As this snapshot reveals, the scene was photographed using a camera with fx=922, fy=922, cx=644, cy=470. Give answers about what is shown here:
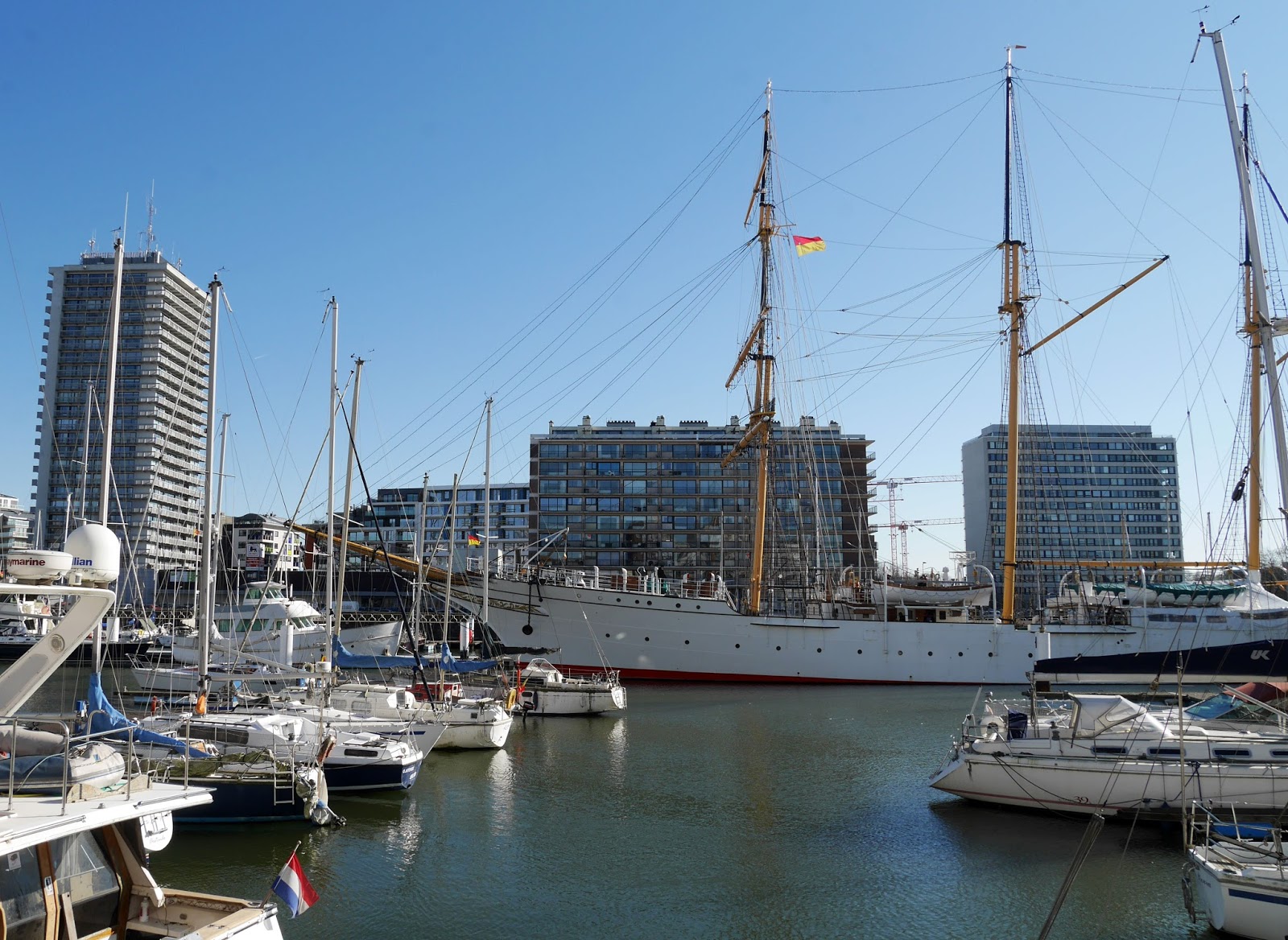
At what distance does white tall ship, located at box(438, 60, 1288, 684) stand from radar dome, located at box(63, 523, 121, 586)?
37.8 meters

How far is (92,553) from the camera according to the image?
8625 millimetres

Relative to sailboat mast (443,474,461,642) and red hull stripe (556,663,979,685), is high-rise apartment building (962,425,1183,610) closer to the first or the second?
red hull stripe (556,663,979,685)

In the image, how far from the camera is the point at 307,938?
Result: 12.2 meters

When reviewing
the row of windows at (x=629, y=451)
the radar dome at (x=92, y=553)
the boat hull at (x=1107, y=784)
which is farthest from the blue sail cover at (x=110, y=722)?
the row of windows at (x=629, y=451)

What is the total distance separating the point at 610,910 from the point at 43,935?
330 inches

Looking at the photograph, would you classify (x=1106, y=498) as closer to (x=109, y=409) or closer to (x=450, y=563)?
(x=450, y=563)

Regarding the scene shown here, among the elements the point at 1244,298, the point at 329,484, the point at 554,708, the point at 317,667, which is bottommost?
the point at 554,708

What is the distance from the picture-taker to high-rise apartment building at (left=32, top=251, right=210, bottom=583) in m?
117

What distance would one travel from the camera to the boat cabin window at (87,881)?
7.05m

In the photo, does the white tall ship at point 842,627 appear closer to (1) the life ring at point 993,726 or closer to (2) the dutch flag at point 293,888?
(1) the life ring at point 993,726

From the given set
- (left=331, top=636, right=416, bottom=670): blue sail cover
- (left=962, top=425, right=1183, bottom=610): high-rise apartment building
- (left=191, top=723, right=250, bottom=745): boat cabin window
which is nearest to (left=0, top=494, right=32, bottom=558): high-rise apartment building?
(left=331, top=636, right=416, bottom=670): blue sail cover

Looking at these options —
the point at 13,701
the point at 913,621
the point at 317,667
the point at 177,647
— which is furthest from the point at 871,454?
the point at 13,701

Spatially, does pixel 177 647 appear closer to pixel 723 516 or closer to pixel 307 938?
pixel 307 938

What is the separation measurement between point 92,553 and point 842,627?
146ft
